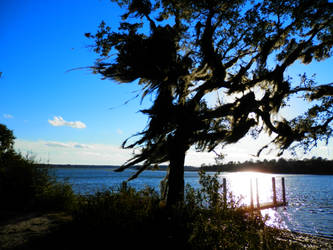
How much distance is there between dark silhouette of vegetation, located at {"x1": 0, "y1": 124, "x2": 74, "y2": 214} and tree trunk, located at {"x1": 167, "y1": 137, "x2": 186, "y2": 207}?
4.81 m

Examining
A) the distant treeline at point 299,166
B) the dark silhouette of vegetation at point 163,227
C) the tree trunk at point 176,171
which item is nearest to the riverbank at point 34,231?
the dark silhouette of vegetation at point 163,227

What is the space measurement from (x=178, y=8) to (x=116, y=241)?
9.26 metres

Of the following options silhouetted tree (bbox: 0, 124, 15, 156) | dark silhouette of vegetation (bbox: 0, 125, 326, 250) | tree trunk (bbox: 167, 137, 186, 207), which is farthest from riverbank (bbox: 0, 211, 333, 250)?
silhouetted tree (bbox: 0, 124, 15, 156)

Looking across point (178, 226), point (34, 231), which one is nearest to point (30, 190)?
point (34, 231)

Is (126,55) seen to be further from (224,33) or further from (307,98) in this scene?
(307,98)

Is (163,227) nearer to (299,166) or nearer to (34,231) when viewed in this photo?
(34,231)

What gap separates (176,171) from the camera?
9.42 meters

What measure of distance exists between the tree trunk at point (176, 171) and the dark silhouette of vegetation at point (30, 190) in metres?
4.81

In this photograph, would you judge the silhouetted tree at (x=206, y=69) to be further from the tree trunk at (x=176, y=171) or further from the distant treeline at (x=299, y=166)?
the distant treeline at (x=299, y=166)

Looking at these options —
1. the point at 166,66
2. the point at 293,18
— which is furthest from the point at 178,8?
the point at 293,18

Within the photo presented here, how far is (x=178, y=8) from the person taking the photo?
32.9ft

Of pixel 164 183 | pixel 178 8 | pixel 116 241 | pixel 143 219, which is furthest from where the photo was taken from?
pixel 164 183

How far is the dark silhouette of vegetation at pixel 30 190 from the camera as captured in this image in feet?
33.6

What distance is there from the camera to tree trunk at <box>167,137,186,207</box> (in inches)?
359
